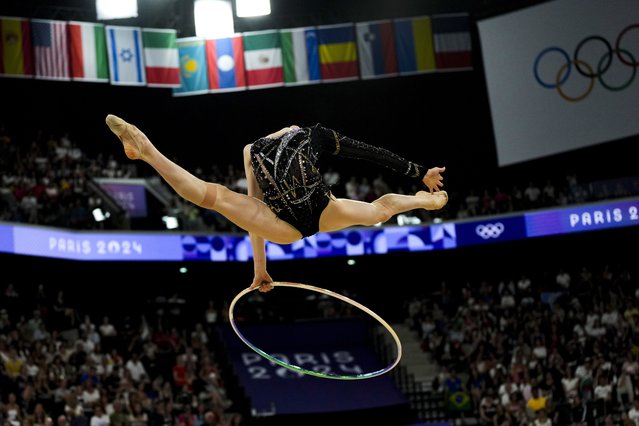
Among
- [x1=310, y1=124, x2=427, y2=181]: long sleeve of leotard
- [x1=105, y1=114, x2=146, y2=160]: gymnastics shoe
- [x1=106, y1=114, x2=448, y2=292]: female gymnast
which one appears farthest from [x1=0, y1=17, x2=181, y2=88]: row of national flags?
[x1=105, y1=114, x2=146, y2=160]: gymnastics shoe

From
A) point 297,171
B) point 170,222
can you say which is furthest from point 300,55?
point 297,171

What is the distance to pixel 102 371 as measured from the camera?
20531 mm

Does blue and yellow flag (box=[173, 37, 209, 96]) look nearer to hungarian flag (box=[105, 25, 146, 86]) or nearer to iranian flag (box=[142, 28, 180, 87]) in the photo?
iranian flag (box=[142, 28, 180, 87])

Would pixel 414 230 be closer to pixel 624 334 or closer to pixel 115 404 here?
pixel 624 334

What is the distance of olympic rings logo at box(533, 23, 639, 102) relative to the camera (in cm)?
2488

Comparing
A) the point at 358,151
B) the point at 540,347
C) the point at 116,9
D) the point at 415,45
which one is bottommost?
the point at 540,347

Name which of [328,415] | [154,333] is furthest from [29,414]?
[328,415]

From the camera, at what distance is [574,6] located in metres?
25.3

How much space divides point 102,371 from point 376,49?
34.9 feet

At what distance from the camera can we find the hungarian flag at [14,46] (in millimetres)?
23031

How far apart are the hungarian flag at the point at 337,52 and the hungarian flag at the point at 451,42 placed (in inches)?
81.7

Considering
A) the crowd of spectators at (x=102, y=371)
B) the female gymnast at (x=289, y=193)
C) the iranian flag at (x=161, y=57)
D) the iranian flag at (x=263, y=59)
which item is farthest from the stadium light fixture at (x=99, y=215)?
the female gymnast at (x=289, y=193)

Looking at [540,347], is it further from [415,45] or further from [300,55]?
[300,55]

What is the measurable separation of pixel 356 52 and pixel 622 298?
343 inches
